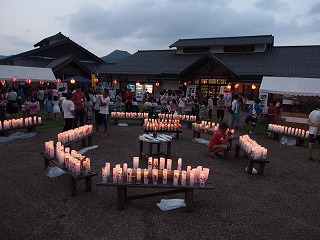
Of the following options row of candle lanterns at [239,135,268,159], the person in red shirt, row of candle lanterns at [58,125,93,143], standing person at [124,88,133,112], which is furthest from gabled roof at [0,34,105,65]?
row of candle lanterns at [239,135,268,159]

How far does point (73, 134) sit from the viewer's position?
812cm

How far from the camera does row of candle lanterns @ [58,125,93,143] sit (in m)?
7.58

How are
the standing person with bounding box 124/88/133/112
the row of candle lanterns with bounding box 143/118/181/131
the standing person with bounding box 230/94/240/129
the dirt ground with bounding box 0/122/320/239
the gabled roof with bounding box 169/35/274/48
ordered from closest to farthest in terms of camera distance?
the dirt ground with bounding box 0/122/320/239, the row of candle lanterns with bounding box 143/118/181/131, the standing person with bounding box 230/94/240/129, the standing person with bounding box 124/88/133/112, the gabled roof with bounding box 169/35/274/48

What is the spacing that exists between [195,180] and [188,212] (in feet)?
2.04

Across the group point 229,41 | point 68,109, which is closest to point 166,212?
point 68,109

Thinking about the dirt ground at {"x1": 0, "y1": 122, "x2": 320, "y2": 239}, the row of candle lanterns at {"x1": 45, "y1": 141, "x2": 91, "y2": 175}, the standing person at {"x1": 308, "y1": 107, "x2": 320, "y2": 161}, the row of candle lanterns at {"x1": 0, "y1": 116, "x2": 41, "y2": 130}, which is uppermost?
the standing person at {"x1": 308, "y1": 107, "x2": 320, "y2": 161}

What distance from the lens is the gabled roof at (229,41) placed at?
25891mm

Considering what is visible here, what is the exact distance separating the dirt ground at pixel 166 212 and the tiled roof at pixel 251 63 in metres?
17.2

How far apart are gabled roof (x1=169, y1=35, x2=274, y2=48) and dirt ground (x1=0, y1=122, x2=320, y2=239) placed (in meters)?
21.1

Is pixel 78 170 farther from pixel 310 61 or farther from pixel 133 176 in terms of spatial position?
pixel 310 61

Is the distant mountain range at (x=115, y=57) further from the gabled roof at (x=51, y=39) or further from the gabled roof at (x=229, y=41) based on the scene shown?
the gabled roof at (x=229, y=41)

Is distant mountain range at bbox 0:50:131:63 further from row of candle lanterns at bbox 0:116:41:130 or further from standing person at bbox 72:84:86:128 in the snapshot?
standing person at bbox 72:84:86:128

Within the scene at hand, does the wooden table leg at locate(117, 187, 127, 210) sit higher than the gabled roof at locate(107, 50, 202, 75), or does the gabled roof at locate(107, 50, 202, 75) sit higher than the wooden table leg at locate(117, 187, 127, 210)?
the gabled roof at locate(107, 50, 202, 75)

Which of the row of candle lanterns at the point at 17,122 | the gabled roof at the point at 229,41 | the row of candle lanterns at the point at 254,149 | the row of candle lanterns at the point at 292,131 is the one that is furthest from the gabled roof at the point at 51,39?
the row of candle lanterns at the point at 254,149
